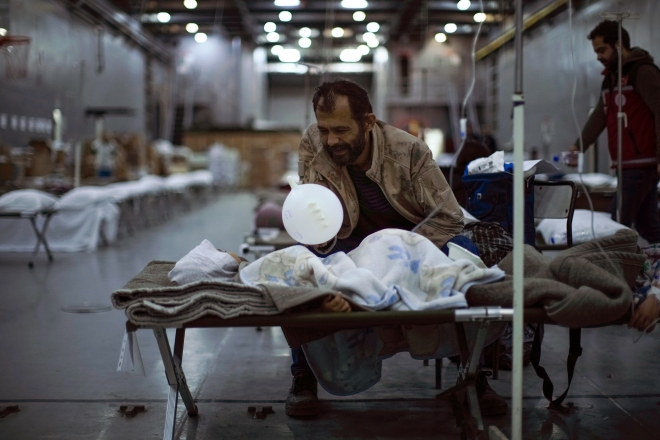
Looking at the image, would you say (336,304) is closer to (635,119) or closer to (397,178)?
(397,178)

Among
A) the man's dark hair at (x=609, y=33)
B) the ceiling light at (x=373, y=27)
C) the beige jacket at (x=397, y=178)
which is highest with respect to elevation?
the ceiling light at (x=373, y=27)

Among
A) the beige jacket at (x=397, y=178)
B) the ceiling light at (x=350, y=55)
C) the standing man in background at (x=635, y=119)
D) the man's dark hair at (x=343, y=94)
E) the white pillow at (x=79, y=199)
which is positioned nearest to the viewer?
the man's dark hair at (x=343, y=94)

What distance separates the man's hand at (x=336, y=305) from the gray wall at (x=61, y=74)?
25.8ft

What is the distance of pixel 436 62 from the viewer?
24188mm

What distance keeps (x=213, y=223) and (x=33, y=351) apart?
6648 mm

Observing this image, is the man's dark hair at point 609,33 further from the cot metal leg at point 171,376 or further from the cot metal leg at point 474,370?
the cot metal leg at point 171,376

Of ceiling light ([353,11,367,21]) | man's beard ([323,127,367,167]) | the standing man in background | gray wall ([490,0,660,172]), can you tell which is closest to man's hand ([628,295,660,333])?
man's beard ([323,127,367,167])

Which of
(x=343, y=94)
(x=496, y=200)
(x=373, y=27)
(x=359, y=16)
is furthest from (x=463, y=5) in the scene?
(x=373, y=27)

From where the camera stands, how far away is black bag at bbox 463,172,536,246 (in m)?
2.95

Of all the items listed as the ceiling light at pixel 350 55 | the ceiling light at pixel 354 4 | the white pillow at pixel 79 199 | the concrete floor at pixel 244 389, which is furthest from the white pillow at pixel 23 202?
the ceiling light at pixel 350 55

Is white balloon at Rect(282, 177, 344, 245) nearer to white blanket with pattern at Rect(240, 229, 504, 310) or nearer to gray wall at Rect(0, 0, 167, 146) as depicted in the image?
white blanket with pattern at Rect(240, 229, 504, 310)

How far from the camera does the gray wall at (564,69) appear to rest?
23.4 feet

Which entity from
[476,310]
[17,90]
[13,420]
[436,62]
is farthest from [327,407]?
[436,62]

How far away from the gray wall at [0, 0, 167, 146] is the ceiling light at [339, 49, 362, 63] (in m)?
12.2
